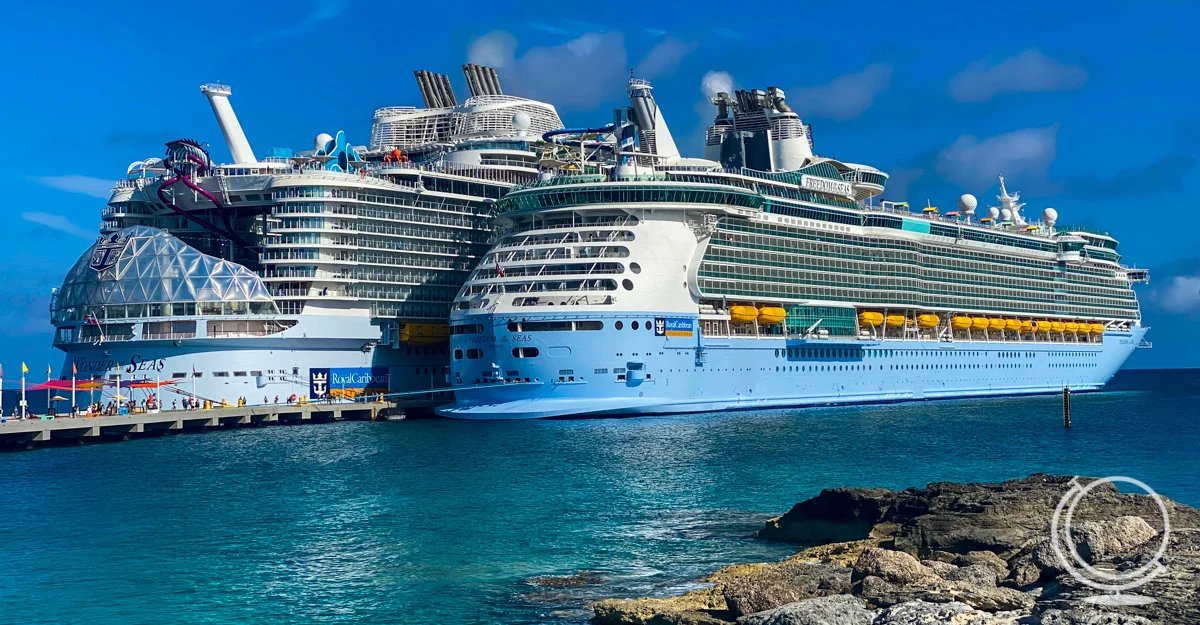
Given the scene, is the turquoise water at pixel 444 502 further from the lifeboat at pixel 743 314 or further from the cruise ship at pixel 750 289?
the lifeboat at pixel 743 314

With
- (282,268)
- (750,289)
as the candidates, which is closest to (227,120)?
(282,268)

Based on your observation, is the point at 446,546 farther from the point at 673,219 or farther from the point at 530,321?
the point at 673,219

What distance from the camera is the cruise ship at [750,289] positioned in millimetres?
66375

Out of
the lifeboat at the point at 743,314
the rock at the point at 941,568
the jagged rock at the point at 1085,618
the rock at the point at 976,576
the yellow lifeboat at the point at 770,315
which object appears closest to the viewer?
the jagged rock at the point at 1085,618

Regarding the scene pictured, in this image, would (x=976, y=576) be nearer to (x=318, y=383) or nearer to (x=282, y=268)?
(x=318, y=383)

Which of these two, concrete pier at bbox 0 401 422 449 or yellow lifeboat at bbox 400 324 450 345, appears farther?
yellow lifeboat at bbox 400 324 450 345

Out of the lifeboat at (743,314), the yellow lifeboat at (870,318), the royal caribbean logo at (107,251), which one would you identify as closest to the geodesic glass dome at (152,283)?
the royal caribbean logo at (107,251)

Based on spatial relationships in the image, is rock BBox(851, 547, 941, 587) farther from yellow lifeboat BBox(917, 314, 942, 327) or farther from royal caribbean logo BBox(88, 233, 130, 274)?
yellow lifeboat BBox(917, 314, 942, 327)

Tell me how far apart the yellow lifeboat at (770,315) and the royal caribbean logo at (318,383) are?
27.5m

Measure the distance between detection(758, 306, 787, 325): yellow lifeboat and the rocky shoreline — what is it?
47098mm

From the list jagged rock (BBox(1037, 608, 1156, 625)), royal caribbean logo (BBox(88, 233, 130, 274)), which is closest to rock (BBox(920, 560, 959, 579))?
jagged rock (BBox(1037, 608, 1156, 625))

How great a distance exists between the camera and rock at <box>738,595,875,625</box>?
770 inches

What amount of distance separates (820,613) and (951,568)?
174 inches

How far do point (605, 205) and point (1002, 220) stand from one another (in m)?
57.6
